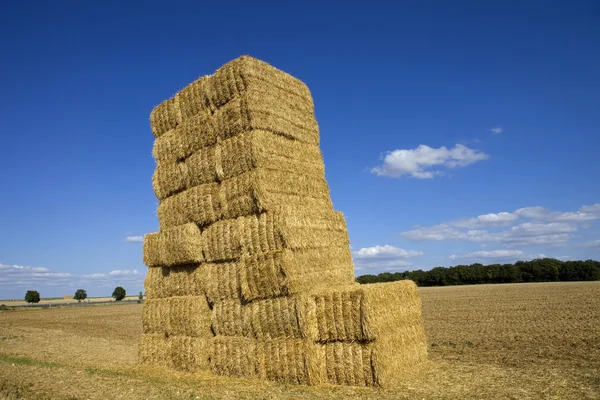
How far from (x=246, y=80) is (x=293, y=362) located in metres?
6.26

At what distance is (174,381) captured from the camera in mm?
9906

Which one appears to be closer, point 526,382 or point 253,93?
point 526,382

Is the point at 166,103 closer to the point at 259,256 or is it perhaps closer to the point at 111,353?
the point at 259,256

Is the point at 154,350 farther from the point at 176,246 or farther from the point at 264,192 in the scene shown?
the point at 264,192

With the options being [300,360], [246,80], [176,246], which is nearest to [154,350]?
[176,246]

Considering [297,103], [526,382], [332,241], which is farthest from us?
[297,103]

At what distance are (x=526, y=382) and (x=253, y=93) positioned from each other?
809cm

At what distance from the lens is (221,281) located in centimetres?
1085

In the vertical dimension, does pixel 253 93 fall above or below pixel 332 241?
above

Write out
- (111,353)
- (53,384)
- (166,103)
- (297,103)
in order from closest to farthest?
(53,384), (297,103), (166,103), (111,353)

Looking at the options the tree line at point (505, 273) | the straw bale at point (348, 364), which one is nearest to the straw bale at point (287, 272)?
the straw bale at point (348, 364)

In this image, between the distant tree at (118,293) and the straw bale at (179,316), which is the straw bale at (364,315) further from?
the distant tree at (118,293)

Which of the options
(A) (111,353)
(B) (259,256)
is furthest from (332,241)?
(A) (111,353)

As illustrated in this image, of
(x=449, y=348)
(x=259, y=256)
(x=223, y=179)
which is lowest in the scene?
(x=449, y=348)
